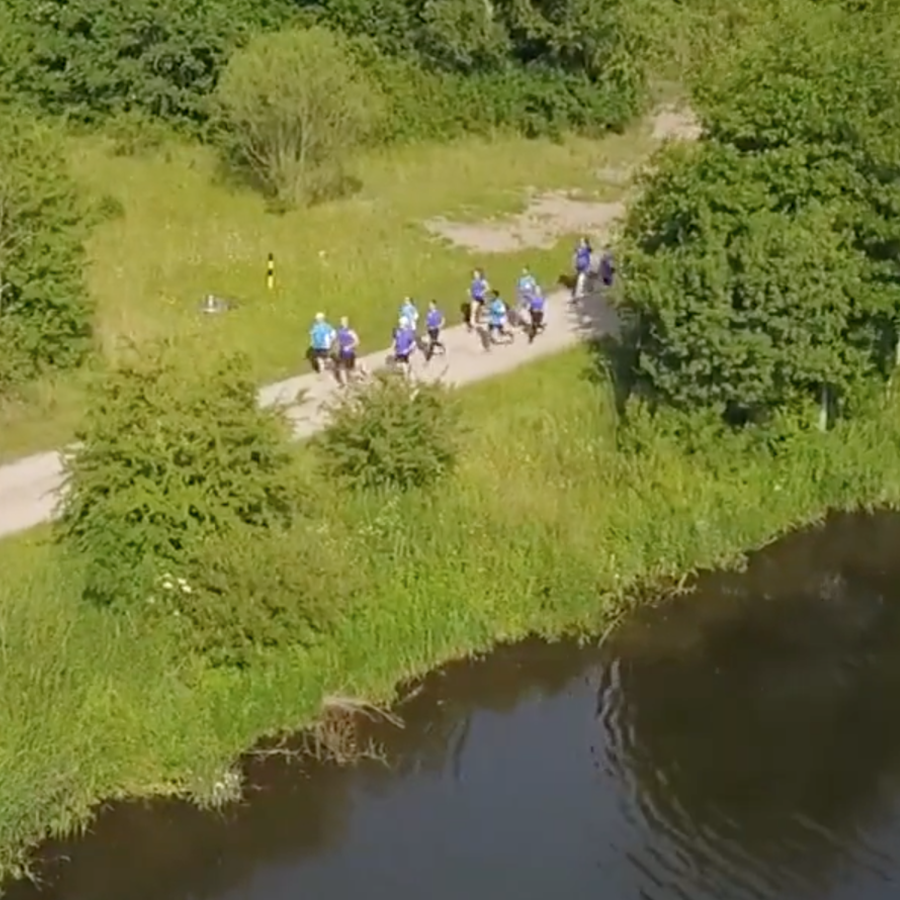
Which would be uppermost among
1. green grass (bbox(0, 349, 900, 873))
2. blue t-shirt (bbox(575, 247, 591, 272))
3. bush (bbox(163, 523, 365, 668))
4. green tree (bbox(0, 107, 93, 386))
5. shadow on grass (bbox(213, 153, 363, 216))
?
green tree (bbox(0, 107, 93, 386))

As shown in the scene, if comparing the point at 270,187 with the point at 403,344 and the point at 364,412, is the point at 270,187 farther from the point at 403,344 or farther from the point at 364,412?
the point at 364,412

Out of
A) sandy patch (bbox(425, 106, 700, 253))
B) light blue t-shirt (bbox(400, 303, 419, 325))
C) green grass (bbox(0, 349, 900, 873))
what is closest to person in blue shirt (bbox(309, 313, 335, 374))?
light blue t-shirt (bbox(400, 303, 419, 325))

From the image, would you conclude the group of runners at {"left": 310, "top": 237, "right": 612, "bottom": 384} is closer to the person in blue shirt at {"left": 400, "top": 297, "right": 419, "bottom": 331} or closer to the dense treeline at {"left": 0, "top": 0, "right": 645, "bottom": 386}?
the person in blue shirt at {"left": 400, "top": 297, "right": 419, "bottom": 331}

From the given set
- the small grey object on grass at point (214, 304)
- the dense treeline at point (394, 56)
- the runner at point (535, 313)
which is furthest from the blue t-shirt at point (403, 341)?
the dense treeline at point (394, 56)

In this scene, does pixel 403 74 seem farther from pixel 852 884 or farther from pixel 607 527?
pixel 852 884

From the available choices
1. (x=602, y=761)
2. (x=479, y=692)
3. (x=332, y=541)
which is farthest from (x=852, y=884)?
(x=332, y=541)
